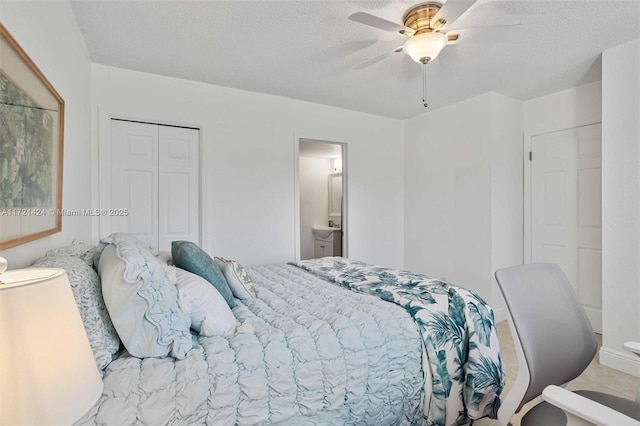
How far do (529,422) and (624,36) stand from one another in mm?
2828

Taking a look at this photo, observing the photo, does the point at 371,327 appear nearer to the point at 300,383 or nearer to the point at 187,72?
the point at 300,383

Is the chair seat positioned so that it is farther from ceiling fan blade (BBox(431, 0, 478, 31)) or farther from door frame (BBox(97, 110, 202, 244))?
door frame (BBox(97, 110, 202, 244))

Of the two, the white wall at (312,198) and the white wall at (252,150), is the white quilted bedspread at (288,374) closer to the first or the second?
the white wall at (252,150)

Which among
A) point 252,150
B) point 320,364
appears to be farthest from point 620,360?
point 252,150

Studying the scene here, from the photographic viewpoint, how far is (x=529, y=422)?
1.16m

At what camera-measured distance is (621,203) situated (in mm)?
2488

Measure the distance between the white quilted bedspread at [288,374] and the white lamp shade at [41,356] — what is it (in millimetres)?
501

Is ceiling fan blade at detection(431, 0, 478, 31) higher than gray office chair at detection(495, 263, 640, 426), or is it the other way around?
ceiling fan blade at detection(431, 0, 478, 31)

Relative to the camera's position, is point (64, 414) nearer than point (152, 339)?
Yes

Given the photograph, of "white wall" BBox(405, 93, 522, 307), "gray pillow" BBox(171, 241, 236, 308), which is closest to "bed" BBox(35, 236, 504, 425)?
"gray pillow" BBox(171, 241, 236, 308)

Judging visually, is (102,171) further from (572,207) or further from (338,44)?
(572,207)

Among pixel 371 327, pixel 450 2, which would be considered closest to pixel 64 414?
pixel 371 327

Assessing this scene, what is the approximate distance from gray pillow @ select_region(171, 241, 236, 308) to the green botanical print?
63 centimetres

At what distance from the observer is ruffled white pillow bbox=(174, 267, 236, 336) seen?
4.56 feet
